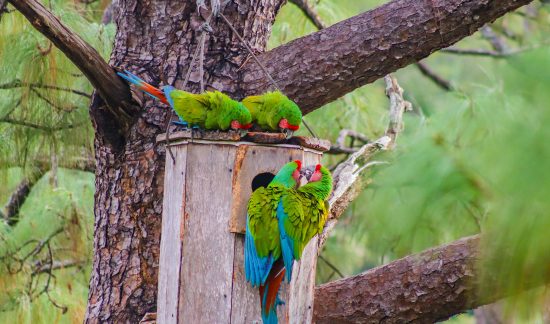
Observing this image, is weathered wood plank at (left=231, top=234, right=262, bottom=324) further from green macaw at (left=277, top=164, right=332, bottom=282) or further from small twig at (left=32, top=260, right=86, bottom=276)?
small twig at (left=32, top=260, right=86, bottom=276)

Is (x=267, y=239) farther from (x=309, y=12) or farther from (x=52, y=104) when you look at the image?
(x=309, y=12)

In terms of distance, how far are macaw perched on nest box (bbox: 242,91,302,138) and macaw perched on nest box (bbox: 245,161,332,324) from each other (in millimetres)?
150

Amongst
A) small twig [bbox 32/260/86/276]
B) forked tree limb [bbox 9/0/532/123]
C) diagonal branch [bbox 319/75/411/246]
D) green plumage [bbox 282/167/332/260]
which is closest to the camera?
green plumage [bbox 282/167/332/260]

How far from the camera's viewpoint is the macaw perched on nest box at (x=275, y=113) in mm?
1977

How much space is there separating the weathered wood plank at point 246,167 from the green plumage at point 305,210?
0.32 feet

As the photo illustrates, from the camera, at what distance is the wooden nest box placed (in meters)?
1.92

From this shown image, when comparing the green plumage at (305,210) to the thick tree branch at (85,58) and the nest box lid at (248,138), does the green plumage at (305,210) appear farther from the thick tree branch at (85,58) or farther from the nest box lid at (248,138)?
the thick tree branch at (85,58)

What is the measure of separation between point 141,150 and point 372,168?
97cm

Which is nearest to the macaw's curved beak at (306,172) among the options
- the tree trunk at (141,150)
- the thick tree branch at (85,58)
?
the tree trunk at (141,150)

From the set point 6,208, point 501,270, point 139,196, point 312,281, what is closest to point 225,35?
point 139,196

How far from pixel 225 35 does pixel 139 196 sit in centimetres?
56

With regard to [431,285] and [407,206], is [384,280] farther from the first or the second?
[407,206]

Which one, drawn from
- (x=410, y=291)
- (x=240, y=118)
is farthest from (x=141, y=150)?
(x=410, y=291)

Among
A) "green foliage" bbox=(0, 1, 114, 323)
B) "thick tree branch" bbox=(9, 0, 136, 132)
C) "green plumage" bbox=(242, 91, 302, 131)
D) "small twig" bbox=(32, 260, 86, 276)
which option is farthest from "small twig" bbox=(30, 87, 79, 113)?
"green plumage" bbox=(242, 91, 302, 131)
